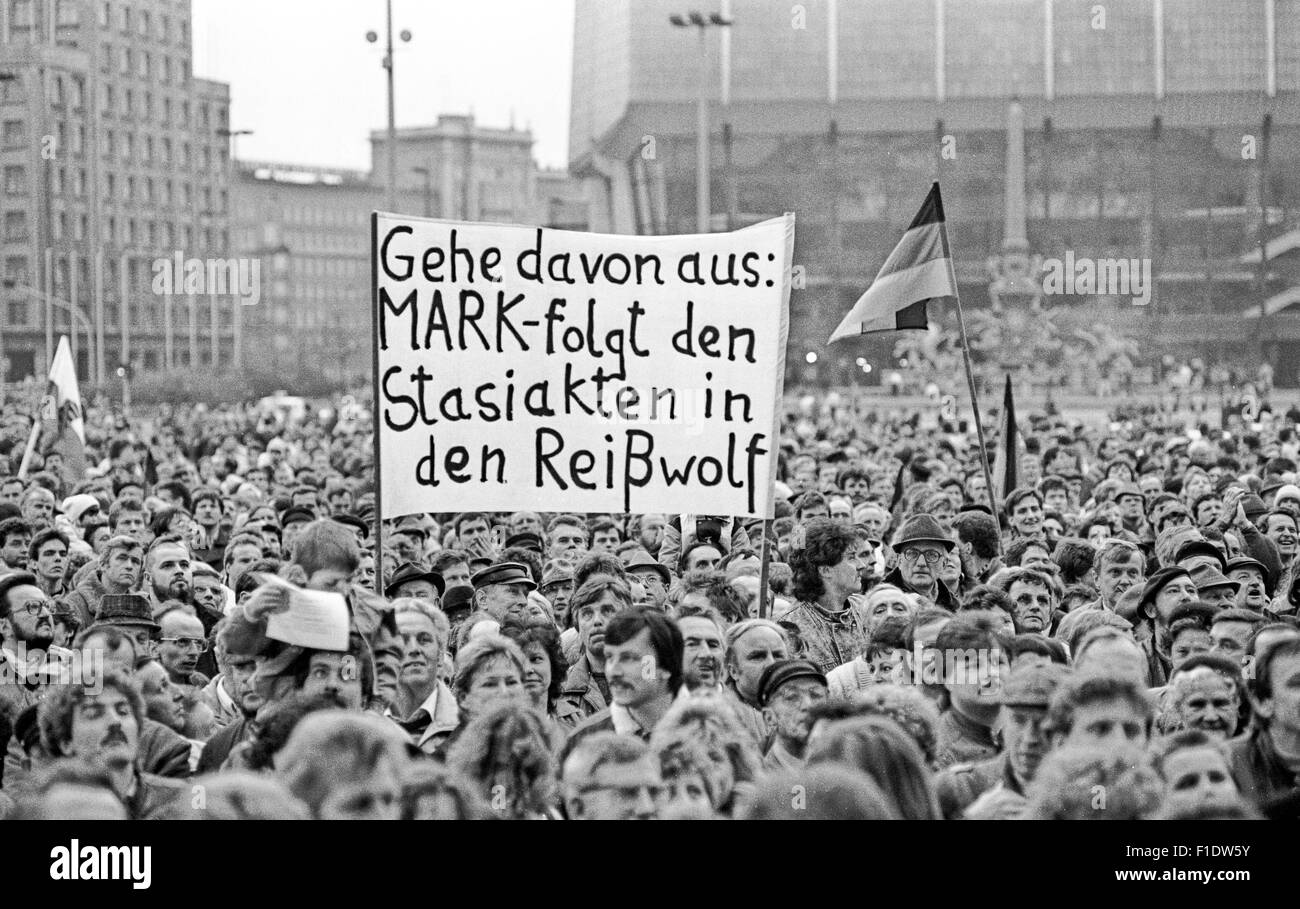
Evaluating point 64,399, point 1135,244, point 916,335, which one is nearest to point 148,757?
point 64,399

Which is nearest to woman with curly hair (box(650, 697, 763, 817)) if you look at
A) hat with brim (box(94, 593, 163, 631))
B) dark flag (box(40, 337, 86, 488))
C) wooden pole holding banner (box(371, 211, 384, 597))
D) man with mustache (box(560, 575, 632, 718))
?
man with mustache (box(560, 575, 632, 718))

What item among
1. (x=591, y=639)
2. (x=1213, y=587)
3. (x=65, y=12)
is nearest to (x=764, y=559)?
(x=591, y=639)

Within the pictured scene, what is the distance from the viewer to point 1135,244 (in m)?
82.5

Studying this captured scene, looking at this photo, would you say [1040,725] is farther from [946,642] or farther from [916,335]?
[916,335]

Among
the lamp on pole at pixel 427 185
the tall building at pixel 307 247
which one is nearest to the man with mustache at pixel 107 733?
the lamp on pole at pixel 427 185

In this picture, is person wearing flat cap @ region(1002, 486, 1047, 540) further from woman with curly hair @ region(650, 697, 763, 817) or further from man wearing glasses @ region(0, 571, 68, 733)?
woman with curly hair @ region(650, 697, 763, 817)

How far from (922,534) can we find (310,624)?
343cm

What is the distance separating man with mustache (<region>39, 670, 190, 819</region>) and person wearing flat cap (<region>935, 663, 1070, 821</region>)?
5.32 feet

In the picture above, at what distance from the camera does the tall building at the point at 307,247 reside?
11938 cm

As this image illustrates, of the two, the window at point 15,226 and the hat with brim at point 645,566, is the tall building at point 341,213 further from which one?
the hat with brim at point 645,566

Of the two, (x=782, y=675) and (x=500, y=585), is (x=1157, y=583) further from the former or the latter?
(x=500, y=585)

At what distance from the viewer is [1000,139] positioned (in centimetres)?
8281

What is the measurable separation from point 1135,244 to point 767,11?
626 inches

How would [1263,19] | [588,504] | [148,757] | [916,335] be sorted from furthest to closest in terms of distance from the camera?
1. [1263,19]
2. [916,335]
3. [588,504]
4. [148,757]
